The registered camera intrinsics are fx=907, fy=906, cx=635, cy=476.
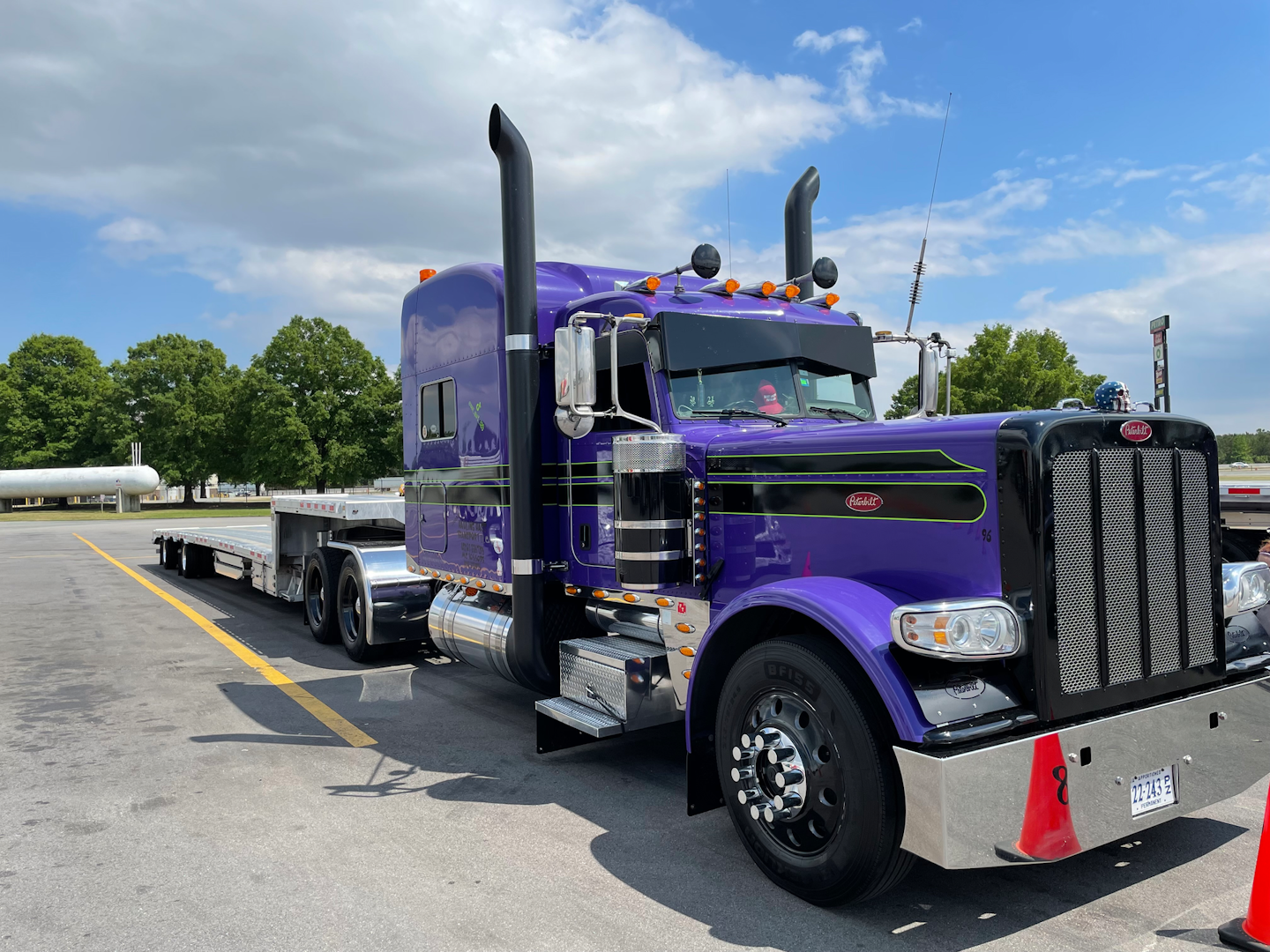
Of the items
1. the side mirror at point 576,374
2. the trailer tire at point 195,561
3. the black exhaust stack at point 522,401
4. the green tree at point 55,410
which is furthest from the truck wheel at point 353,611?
the green tree at point 55,410

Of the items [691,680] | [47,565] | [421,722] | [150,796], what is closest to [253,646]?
[421,722]

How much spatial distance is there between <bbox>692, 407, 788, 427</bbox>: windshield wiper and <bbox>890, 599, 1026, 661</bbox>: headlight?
1.91 m

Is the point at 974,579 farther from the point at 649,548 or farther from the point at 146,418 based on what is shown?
the point at 146,418

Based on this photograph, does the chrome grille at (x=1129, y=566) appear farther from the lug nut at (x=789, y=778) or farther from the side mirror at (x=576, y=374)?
the side mirror at (x=576, y=374)

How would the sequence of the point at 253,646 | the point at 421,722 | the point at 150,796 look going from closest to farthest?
the point at 150,796, the point at 421,722, the point at 253,646

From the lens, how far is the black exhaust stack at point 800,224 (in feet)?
23.0

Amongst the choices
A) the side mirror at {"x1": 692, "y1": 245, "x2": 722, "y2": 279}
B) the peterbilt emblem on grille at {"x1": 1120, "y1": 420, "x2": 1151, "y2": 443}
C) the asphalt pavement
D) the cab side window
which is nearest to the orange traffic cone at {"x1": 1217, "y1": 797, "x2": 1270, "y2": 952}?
the asphalt pavement

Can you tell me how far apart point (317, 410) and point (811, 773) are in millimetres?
47363

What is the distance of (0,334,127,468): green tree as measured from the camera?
57.0 m

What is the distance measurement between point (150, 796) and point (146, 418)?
58.7m

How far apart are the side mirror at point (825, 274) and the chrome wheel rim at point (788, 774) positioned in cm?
306

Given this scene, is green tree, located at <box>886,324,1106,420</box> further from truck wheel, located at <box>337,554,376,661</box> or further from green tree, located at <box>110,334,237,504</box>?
green tree, located at <box>110,334,237,504</box>

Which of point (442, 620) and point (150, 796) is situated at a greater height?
point (442, 620)

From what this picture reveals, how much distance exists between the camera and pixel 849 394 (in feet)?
17.7
